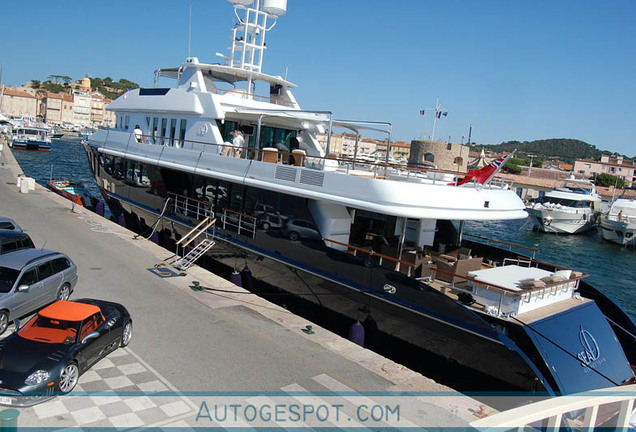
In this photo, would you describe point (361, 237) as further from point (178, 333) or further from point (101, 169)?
point (101, 169)

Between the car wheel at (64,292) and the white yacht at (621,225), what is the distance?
44.6 meters

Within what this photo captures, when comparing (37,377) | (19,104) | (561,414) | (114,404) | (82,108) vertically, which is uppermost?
(82,108)

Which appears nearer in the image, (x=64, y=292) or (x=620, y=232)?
(x=64, y=292)

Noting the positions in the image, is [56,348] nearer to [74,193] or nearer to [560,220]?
[74,193]

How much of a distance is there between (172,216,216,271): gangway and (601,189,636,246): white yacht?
40.3 metres

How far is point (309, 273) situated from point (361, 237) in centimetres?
163

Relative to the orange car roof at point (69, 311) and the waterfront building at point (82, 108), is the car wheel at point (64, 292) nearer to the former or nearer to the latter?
the orange car roof at point (69, 311)

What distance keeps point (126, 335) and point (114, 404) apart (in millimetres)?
1982

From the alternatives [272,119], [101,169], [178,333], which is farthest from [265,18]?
[178,333]

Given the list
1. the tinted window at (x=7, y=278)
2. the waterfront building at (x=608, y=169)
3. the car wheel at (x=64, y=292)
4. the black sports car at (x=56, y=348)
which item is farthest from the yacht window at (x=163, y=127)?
the waterfront building at (x=608, y=169)

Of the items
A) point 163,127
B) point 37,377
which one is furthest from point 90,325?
point 163,127

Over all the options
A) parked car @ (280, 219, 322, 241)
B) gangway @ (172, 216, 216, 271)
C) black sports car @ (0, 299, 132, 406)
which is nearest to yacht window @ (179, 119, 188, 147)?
gangway @ (172, 216, 216, 271)

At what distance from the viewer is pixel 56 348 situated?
6.95 m

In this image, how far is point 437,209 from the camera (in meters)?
10.1
